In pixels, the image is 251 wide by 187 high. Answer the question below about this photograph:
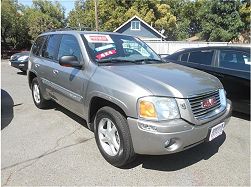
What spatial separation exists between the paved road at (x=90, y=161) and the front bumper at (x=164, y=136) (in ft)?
1.49

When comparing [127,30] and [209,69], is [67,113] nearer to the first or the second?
[209,69]

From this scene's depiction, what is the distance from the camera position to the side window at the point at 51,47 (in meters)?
5.69

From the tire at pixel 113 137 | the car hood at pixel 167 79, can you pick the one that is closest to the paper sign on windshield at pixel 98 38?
the car hood at pixel 167 79

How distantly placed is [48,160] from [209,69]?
4.06 m

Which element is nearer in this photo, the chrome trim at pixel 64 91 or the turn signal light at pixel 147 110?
the turn signal light at pixel 147 110

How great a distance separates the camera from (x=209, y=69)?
21.9 ft

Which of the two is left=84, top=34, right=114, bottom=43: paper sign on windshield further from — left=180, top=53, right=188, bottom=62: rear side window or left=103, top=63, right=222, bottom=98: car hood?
left=180, top=53, right=188, bottom=62: rear side window

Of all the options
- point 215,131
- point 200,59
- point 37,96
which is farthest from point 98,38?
point 200,59

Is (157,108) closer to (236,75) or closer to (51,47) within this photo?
(51,47)

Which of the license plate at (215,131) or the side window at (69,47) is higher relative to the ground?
the side window at (69,47)

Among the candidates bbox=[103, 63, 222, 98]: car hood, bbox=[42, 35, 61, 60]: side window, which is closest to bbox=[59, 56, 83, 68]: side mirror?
bbox=[103, 63, 222, 98]: car hood

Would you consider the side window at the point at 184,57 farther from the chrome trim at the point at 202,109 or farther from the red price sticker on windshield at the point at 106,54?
the chrome trim at the point at 202,109

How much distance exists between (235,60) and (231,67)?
0.18 m

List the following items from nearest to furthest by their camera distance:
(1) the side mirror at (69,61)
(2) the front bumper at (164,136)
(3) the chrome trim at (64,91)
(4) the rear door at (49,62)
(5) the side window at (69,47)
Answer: (2) the front bumper at (164,136) → (1) the side mirror at (69,61) → (3) the chrome trim at (64,91) → (5) the side window at (69,47) → (4) the rear door at (49,62)
